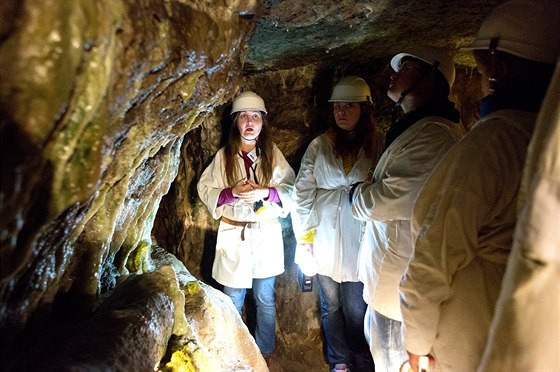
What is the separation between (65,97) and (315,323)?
4.60 meters

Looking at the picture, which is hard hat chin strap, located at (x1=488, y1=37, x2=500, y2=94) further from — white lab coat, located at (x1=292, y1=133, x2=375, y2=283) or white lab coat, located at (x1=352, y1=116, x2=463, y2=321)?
white lab coat, located at (x1=292, y1=133, x2=375, y2=283)

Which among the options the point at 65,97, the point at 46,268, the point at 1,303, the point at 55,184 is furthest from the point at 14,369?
the point at 65,97

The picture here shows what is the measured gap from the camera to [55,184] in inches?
61.3

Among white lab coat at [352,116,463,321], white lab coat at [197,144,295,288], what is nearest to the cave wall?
white lab coat at [197,144,295,288]

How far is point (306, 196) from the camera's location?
4.21 meters

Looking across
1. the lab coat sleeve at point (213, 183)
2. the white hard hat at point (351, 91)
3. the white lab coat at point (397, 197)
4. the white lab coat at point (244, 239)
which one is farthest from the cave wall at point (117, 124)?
the white lab coat at point (397, 197)

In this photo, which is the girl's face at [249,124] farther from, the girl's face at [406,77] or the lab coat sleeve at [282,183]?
the girl's face at [406,77]

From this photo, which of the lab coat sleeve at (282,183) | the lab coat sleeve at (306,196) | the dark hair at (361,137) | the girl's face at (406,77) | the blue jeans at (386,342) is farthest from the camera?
the lab coat sleeve at (282,183)

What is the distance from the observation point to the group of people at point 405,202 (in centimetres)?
174

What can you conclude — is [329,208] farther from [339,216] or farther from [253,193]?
[253,193]

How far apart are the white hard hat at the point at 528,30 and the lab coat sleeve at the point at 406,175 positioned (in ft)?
2.55

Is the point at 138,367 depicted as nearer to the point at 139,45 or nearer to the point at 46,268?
the point at 46,268

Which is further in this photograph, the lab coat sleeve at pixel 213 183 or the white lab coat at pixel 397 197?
the lab coat sleeve at pixel 213 183

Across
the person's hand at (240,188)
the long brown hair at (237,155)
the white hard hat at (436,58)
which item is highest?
the white hard hat at (436,58)
